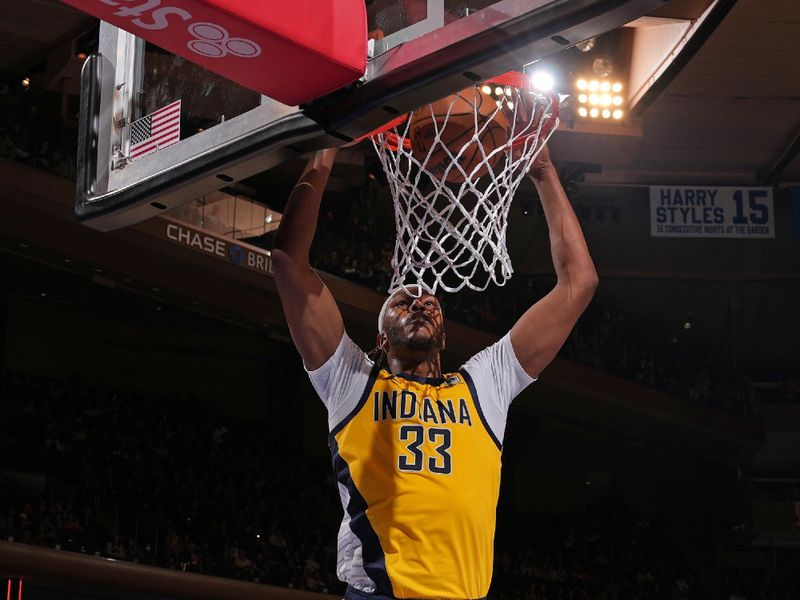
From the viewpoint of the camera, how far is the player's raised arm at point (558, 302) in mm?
3484

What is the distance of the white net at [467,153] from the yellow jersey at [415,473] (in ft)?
1.88

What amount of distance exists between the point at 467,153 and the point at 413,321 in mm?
962

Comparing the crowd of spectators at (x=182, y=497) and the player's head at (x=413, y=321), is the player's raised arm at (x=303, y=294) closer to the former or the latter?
the player's head at (x=413, y=321)

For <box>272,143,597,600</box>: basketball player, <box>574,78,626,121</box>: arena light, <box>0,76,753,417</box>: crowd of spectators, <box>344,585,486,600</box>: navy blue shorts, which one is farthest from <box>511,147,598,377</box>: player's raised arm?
<box>0,76,753,417</box>: crowd of spectators

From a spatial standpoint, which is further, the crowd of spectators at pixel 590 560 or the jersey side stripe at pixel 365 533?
the crowd of spectators at pixel 590 560

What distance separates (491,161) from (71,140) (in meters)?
10.3

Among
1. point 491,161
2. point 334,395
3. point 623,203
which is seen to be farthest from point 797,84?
point 334,395

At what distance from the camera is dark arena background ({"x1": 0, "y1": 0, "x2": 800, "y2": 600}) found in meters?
12.9

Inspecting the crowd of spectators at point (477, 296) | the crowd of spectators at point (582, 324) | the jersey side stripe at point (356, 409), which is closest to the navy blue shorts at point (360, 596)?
the jersey side stripe at point (356, 409)

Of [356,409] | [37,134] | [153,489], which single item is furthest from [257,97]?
[153,489]

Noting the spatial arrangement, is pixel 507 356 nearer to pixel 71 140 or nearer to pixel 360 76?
pixel 360 76

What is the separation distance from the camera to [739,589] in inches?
827

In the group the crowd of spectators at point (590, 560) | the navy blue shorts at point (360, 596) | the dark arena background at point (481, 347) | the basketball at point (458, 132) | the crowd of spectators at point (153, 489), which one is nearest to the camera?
the navy blue shorts at point (360, 596)

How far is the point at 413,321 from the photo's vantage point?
3422mm
